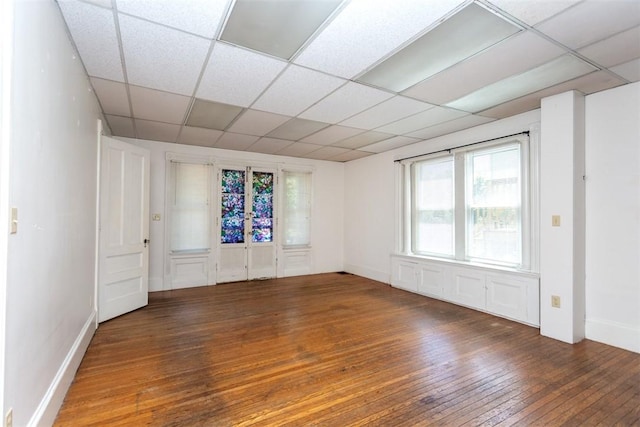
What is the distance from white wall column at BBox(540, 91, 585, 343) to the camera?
3141mm

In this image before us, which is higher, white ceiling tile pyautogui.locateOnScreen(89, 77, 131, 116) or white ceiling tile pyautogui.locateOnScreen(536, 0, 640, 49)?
white ceiling tile pyautogui.locateOnScreen(536, 0, 640, 49)

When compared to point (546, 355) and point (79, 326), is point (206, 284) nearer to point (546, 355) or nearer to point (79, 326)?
point (79, 326)

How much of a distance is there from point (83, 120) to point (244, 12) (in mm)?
1861

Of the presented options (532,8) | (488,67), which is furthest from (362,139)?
(532,8)

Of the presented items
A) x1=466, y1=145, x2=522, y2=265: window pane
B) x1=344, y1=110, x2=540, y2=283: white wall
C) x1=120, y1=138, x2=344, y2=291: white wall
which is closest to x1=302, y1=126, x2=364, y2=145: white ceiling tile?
x1=344, y1=110, x2=540, y2=283: white wall

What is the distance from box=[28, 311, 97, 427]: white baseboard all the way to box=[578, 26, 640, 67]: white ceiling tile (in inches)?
171

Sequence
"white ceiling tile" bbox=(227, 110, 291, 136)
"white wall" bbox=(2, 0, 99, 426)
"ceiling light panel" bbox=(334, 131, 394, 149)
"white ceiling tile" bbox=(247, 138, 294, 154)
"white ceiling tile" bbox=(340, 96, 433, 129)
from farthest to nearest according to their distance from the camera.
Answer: "white ceiling tile" bbox=(247, 138, 294, 154) → "ceiling light panel" bbox=(334, 131, 394, 149) → "white ceiling tile" bbox=(227, 110, 291, 136) → "white ceiling tile" bbox=(340, 96, 433, 129) → "white wall" bbox=(2, 0, 99, 426)

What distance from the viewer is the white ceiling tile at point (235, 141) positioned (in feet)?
16.1

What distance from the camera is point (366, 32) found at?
2.16 meters

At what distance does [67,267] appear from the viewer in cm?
227

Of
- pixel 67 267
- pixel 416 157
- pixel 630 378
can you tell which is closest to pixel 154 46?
pixel 67 267

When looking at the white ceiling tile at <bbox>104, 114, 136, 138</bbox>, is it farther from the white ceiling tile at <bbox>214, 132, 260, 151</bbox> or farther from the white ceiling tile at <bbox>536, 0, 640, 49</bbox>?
the white ceiling tile at <bbox>536, 0, 640, 49</bbox>

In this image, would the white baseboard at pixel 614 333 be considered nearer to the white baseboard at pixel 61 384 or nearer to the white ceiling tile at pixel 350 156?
the white ceiling tile at pixel 350 156

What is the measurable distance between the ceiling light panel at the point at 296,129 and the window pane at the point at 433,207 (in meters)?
2.05
